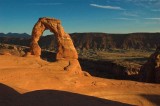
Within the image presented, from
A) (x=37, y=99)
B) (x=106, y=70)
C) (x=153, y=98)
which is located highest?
(x=37, y=99)

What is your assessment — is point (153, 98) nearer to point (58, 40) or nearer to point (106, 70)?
point (58, 40)

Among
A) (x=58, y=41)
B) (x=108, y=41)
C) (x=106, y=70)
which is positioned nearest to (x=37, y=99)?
(x=58, y=41)

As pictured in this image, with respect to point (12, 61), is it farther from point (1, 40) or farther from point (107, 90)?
point (1, 40)

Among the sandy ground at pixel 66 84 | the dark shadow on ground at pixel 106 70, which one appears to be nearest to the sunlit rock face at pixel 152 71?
the dark shadow on ground at pixel 106 70

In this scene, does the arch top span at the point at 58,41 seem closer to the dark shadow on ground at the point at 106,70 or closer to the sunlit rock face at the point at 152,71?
the sunlit rock face at the point at 152,71

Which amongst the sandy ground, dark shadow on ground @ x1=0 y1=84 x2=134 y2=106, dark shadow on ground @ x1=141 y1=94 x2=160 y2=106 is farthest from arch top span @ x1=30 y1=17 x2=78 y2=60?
dark shadow on ground @ x1=0 y1=84 x2=134 y2=106

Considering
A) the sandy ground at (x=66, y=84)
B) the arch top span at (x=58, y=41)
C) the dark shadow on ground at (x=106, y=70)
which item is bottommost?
the dark shadow on ground at (x=106, y=70)

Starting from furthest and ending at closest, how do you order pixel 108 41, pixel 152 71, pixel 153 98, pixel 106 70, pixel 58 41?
pixel 108 41 → pixel 106 70 → pixel 152 71 → pixel 58 41 → pixel 153 98

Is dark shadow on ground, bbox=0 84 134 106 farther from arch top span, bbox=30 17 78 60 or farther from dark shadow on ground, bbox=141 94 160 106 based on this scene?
arch top span, bbox=30 17 78 60

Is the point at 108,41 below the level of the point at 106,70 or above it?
above

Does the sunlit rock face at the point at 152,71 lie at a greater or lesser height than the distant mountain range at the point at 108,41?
lesser

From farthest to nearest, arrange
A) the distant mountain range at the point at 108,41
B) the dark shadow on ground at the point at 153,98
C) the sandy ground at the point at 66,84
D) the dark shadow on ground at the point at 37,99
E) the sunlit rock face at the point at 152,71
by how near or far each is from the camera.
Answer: the distant mountain range at the point at 108,41
the sunlit rock face at the point at 152,71
the dark shadow on ground at the point at 153,98
the sandy ground at the point at 66,84
the dark shadow on ground at the point at 37,99

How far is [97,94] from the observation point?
73.1ft

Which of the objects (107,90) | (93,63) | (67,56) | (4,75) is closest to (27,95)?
(4,75)
